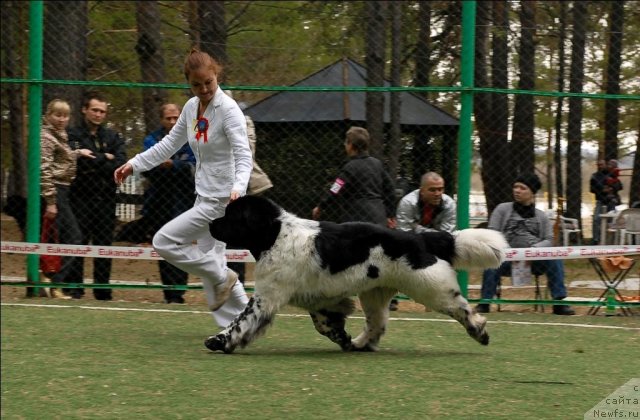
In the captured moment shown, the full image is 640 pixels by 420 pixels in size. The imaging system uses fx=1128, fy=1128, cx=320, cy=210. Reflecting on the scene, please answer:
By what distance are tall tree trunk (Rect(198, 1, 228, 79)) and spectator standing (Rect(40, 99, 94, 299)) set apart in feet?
4.84

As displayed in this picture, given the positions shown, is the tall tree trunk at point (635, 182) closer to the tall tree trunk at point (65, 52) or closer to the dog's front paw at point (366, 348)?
the dog's front paw at point (366, 348)

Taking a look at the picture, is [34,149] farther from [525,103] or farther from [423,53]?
[525,103]

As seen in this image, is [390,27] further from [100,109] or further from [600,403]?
[600,403]

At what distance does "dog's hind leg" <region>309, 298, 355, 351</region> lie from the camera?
724 cm

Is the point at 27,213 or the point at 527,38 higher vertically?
the point at 527,38

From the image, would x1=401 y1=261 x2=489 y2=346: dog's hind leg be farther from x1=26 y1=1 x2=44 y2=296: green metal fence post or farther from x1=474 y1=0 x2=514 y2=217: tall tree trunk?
x1=26 y1=1 x2=44 y2=296: green metal fence post

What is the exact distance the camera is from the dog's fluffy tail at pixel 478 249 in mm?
7141

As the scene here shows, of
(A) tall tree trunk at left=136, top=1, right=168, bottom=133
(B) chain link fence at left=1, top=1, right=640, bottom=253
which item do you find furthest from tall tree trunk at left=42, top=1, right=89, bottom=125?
(A) tall tree trunk at left=136, top=1, right=168, bottom=133

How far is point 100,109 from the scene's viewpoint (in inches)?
406

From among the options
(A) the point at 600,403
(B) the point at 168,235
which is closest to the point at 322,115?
(B) the point at 168,235

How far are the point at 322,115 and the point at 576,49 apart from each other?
4877 mm

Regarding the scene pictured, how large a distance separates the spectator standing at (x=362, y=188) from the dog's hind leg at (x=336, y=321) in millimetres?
2900

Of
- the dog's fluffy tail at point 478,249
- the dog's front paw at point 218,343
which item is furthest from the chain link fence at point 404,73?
the dog's front paw at point 218,343

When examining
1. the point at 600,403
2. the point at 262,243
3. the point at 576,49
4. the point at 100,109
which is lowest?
the point at 600,403
